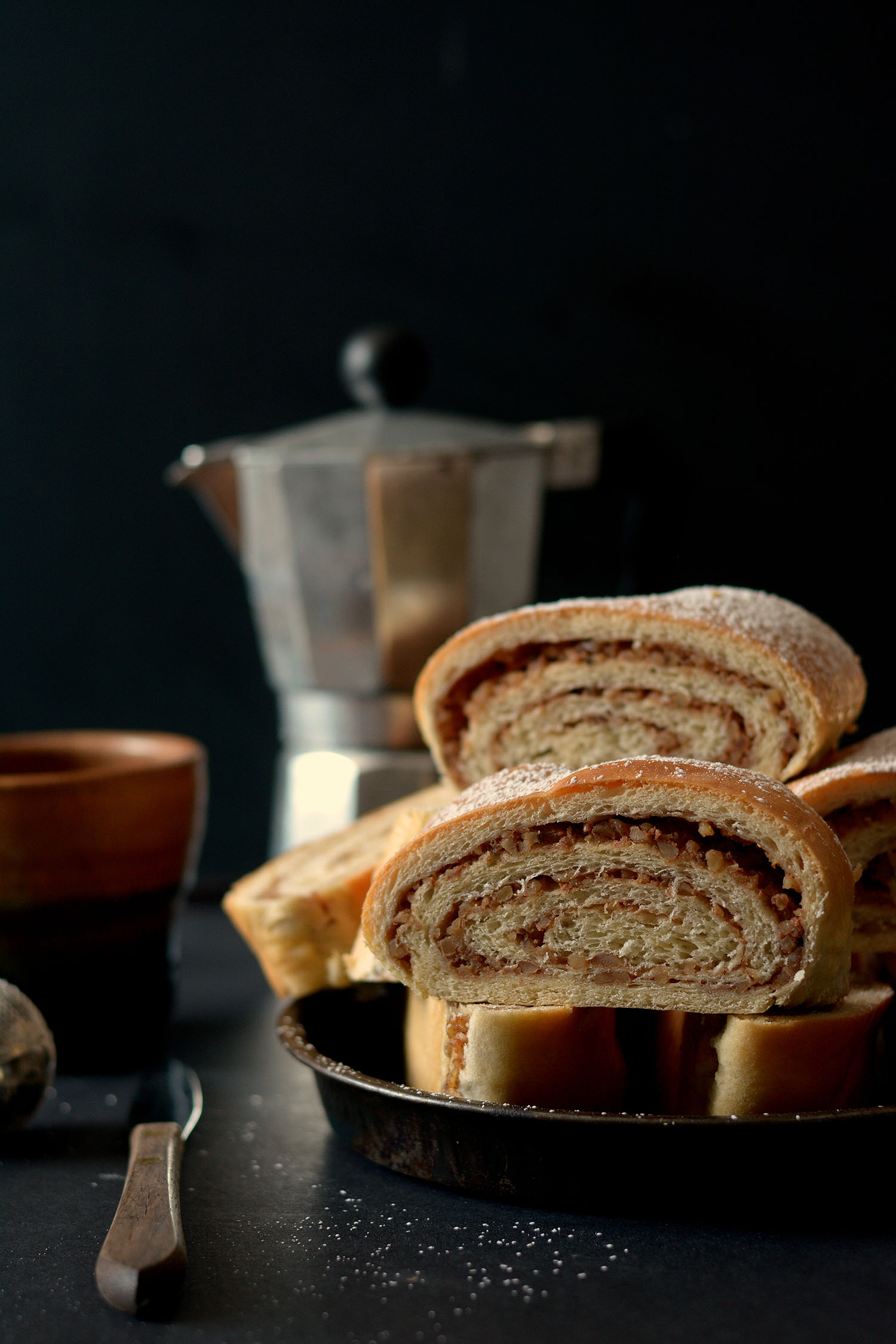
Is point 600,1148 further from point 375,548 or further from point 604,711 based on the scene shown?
point 375,548

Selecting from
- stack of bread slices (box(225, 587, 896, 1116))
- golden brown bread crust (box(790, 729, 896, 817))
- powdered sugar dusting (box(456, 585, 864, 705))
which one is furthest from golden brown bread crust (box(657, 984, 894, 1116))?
powdered sugar dusting (box(456, 585, 864, 705))

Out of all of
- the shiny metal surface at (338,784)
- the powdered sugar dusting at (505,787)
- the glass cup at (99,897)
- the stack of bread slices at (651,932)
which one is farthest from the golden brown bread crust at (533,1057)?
the shiny metal surface at (338,784)

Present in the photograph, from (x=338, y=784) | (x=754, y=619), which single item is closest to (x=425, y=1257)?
(x=754, y=619)

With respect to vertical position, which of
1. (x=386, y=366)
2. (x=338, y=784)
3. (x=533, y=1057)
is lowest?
(x=338, y=784)

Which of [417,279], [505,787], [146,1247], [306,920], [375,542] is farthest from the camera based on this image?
[417,279]

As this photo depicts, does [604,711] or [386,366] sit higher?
[386,366]

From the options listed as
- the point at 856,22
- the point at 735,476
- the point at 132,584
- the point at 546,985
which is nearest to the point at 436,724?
the point at 546,985

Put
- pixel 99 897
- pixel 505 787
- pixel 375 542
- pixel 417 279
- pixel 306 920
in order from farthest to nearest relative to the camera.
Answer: pixel 417 279 < pixel 375 542 < pixel 99 897 < pixel 306 920 < pixel 505 787

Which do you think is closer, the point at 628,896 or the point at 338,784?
the point at 628,896
